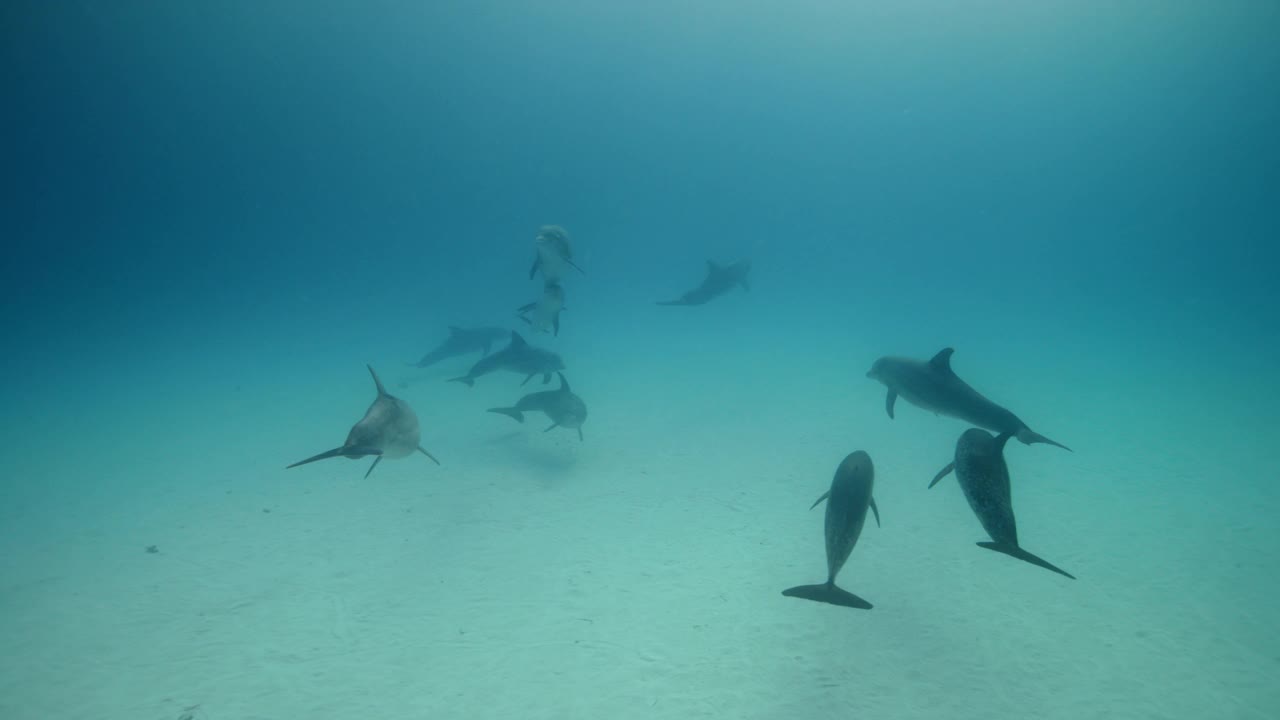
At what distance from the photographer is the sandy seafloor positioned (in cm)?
420

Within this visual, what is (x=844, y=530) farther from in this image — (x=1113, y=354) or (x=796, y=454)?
(x=1113, y=354)

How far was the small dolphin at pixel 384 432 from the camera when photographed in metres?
A: 4.52

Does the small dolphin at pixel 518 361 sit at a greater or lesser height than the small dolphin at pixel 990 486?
greater

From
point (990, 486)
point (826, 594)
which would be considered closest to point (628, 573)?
point (826, 594)

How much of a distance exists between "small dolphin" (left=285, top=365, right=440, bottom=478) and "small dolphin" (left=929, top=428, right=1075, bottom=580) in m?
4.45

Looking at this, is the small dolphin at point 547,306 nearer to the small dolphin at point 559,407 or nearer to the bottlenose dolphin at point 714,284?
the small dolphin at point 559,407

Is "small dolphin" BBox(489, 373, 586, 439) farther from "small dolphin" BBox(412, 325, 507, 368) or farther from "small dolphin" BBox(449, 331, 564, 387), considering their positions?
"small dolphin" BBox(412, 325, 507, 368)

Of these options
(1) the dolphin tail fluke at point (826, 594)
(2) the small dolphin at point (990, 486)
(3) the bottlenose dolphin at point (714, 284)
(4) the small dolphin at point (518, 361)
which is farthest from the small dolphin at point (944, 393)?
(3) the bottlenose dolphin at point (714, 284)

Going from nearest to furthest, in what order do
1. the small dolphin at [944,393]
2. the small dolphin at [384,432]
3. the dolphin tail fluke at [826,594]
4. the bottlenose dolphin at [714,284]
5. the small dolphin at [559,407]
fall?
the dolphin tail fluke at [826,594], the small dolphin at [384,432], the small dolphin at [944,393], the small dolphin at [559,407], the bottlenose dolphin at [714,284]

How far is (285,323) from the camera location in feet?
104

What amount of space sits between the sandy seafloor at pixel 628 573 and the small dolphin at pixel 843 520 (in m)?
1.33

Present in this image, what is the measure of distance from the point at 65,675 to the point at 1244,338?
137ft

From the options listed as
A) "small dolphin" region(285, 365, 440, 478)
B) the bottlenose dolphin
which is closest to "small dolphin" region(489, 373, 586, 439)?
"small dolphin" region(285, 365, 440, 478)

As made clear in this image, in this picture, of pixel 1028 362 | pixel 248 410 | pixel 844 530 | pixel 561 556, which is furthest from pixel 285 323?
pixel 1028 362
